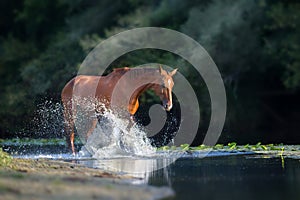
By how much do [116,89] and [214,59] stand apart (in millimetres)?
8128

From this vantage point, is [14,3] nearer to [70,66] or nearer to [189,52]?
[70,66]

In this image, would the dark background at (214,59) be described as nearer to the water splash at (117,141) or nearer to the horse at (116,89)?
the horse at (116,89)

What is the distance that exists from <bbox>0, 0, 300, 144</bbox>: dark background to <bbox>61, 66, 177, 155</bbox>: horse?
1788 mm

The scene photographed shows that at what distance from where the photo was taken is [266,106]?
79.4 feet

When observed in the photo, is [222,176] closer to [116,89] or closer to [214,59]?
[116,89]

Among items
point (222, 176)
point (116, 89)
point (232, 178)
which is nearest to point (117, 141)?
point (116, 89)

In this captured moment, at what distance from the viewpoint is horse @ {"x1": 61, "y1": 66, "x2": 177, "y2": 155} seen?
43.4ft

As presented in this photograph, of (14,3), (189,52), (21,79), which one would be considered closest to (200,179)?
(189,52)

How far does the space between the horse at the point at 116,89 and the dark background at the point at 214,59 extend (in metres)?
1.79

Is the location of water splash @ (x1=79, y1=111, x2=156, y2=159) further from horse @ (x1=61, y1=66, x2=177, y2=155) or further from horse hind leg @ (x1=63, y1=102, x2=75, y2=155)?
horse hind leg @ (x1=63, y1=102, x2=75, y2=155)

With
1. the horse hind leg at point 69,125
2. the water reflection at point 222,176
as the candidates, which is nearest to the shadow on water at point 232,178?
the water reflection at point 222,176

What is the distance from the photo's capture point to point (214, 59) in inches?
862

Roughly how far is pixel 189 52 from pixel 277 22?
2784 mm

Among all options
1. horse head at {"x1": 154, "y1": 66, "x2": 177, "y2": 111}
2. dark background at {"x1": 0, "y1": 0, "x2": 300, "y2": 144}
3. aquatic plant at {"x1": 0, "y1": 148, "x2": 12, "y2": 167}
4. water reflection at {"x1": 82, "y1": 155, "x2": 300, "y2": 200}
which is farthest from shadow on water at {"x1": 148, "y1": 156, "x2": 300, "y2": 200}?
dark background at {"x1": 0, "y1": 0, "x2": 300, "y2": 144}
